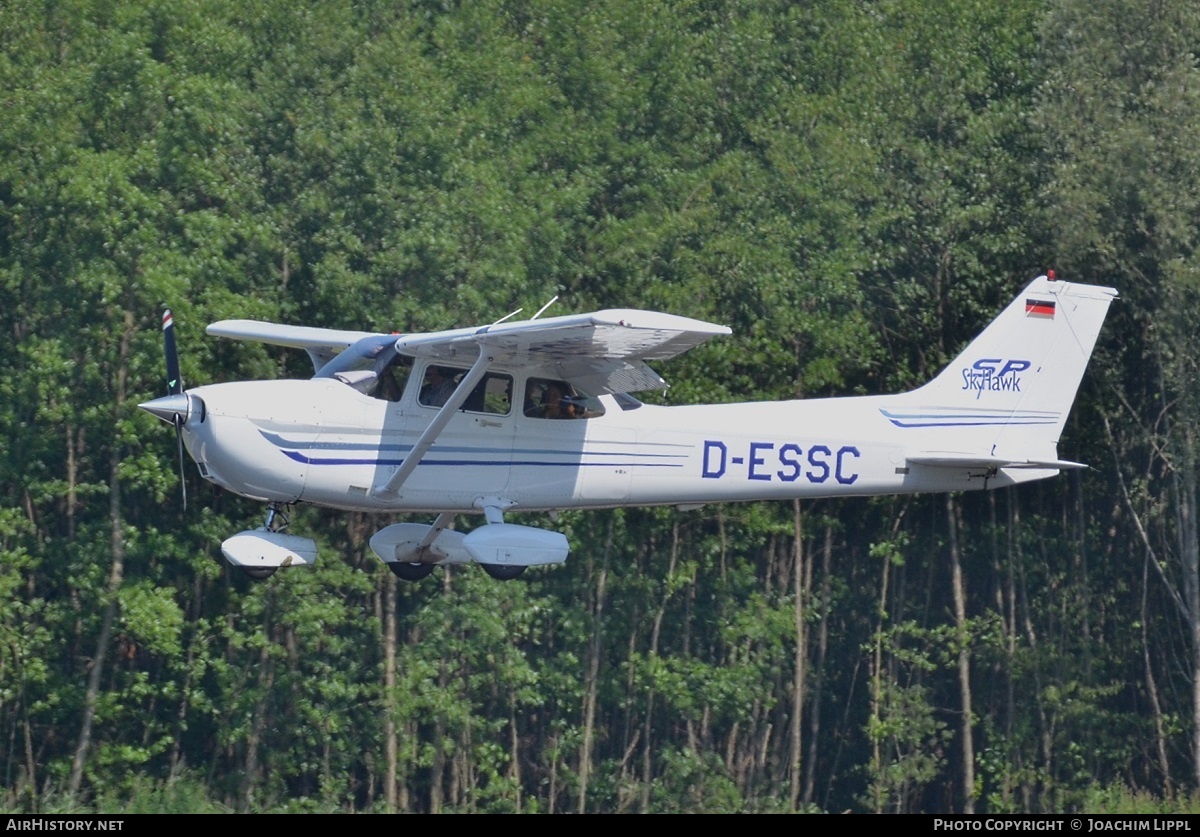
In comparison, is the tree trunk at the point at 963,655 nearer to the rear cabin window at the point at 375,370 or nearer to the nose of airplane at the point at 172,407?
the rear cabin window at the point at 375,370

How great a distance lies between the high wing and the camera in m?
11.3

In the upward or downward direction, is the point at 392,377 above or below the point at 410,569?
above

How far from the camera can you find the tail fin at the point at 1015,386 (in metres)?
14.4

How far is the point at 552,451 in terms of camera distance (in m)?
13.0

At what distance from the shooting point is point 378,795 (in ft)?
68.8

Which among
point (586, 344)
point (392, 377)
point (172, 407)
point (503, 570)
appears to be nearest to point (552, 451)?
point (503, 570)

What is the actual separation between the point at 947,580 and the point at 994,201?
16.8 ft

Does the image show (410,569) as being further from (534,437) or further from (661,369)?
(661,369)

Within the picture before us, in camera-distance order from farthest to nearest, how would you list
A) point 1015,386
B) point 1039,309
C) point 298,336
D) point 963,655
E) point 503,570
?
point 963,655
point 1039,309
point 1015,386
point 298,336
point 503,570

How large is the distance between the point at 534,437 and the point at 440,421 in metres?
0.89

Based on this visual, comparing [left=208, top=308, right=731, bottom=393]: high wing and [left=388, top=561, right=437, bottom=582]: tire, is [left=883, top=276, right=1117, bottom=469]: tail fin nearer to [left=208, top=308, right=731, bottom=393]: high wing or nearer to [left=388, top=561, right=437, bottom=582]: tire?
[left=208, top=308, right=731, bottom=393]: high wing

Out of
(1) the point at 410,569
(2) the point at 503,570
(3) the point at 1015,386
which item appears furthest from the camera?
(3) the point at 1015,386

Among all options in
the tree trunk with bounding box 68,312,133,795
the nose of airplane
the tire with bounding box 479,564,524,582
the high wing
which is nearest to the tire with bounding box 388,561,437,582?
the tire with bounding box 479,564,524,582

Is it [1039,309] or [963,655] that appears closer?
[1039,309]
